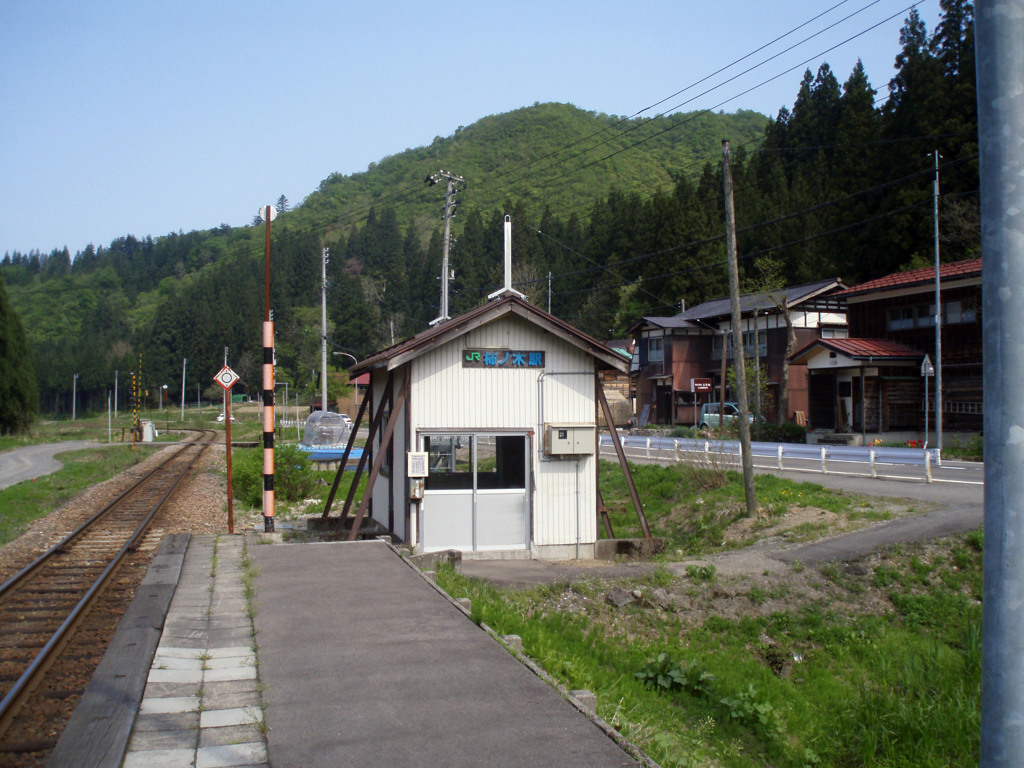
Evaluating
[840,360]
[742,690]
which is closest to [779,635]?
[742,690]

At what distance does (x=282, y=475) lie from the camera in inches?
794

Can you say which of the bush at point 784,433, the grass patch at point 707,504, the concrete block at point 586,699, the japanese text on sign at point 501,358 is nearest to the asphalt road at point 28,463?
the japanese text on sign at point 501,358

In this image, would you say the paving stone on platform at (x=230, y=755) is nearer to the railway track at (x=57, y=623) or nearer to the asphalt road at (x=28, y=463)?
the railway track at (x=57, y=623)

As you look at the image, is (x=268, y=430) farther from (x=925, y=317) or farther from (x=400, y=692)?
(x=925, y=317)

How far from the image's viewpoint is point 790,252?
167ft

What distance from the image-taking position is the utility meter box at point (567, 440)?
12.2m

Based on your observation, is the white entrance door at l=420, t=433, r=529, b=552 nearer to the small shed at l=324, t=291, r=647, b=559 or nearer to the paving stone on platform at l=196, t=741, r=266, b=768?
the small shed at l=324, t=291, r=647, b=559

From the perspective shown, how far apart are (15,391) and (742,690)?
55528 millimetres

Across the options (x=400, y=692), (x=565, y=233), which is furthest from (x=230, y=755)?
(x=565, y=233)

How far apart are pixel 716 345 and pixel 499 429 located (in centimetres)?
3982

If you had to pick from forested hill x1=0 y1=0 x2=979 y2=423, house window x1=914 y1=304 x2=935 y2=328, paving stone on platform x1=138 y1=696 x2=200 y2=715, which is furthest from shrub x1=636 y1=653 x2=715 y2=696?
house window x1=914 y1=304 x2=935 y2=328

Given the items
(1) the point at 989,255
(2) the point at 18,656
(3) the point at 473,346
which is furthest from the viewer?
(3) the point at 473,346

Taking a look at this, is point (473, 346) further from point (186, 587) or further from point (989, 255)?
point (989, 255)

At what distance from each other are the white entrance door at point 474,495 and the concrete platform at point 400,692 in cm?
421
